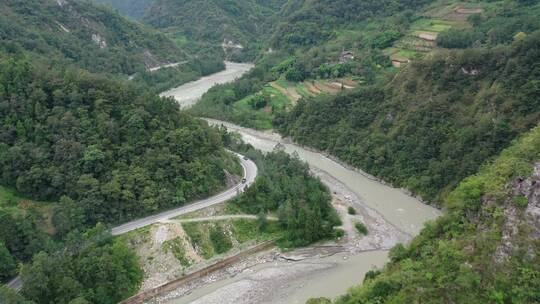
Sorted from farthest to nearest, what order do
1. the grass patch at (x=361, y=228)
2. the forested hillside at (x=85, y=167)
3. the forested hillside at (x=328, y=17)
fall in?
1. the forested hillside at (x=328, y=17)
2. the grass patch at (x=361, y=228)
3. the forested hillside at (x=85, y=167)

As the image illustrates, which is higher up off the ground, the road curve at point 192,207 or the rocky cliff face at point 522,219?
the rocky cliff face at point 522,219

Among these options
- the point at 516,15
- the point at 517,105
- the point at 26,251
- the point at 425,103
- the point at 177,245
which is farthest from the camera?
the point at 516,15

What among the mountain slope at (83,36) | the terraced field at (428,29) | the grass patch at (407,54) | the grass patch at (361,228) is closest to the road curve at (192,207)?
the grass patch at (361,228)

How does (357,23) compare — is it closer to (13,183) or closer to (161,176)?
(161,176)

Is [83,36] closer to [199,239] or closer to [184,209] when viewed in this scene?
[184,209]

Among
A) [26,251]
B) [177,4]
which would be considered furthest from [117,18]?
[26,251]

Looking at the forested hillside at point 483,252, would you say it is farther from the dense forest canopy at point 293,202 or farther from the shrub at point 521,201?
the dense forest canopy at point 293,202
